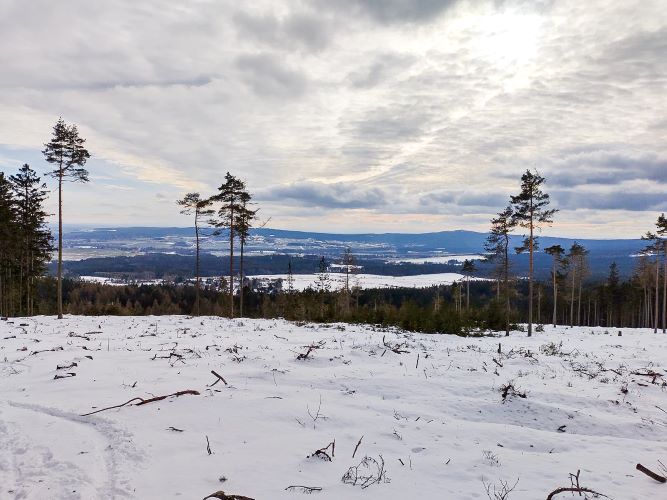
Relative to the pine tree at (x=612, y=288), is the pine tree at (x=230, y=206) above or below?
above

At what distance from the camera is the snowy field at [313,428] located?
4.15 m

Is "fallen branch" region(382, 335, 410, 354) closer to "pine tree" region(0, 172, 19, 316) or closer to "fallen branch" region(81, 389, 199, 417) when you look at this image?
"fallen branch" region(81, 389, 199, 417)

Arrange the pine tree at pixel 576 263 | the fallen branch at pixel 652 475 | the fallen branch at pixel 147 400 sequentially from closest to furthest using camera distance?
1. the fallen branch at pixel 652 475
2. the fallen branch at pixel 147 400
3. the pine tree at pixel 576 263

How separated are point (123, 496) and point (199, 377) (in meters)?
4.49

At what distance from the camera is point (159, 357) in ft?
33.4

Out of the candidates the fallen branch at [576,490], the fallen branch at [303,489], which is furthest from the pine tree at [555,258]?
the fallen branch at [303,489]

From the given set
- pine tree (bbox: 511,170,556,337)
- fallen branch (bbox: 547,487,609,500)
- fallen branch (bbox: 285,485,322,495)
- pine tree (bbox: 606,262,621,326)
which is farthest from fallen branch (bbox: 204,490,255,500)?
pine tree (bbox: 606,262,621,326)

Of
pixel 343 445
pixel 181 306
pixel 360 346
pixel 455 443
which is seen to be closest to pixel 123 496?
pixel 343 445

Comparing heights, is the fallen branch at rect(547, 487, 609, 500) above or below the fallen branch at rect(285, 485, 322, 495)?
below

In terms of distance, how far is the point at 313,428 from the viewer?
5.73 metres

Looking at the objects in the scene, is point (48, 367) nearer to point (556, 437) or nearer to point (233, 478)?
point (233, 478)

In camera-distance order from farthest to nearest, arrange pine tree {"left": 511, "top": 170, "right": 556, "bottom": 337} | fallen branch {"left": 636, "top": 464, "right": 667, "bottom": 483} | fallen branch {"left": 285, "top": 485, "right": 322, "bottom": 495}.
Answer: pine tree {"left": 511, "top": 170, "right": 556, "bottom": 337}, fallen branch {"left": 636, "top": 464, "right": 667, "bottom": 483}, fallen branch {"left": 285, "top": 485, "right": 322, "bottom": 495}

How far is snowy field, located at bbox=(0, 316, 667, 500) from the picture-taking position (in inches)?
163

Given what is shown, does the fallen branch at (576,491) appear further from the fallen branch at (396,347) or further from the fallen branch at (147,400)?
the fallen branch at (396,347)
